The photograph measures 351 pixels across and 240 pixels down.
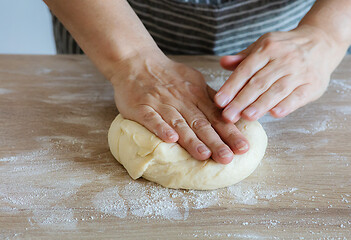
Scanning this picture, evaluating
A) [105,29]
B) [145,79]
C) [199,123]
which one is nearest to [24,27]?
[105,29]

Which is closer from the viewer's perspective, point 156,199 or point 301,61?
point 156,199

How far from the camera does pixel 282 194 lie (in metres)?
1.15

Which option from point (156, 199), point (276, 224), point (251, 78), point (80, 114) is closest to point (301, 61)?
point (251, 78)

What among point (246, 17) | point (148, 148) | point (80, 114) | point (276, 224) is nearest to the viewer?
point (276, 224)

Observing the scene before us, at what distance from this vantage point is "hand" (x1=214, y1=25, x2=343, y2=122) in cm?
121

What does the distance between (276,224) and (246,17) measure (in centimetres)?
96

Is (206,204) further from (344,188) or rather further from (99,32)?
(99,32)

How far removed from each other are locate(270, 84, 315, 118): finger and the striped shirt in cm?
52

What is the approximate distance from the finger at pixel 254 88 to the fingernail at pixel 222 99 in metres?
0.02

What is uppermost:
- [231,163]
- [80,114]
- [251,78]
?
[251,78]

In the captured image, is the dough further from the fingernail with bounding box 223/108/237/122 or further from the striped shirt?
the striped shirt

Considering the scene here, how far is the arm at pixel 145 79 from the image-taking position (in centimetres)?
118

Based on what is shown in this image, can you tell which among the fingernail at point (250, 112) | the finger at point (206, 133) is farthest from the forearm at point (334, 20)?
the finger at point (206, 133)

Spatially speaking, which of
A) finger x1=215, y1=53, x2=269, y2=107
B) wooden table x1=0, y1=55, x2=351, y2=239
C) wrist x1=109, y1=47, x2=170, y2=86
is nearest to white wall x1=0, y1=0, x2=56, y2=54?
wooden table x1=0, y1=55, x2=351, y2=239
